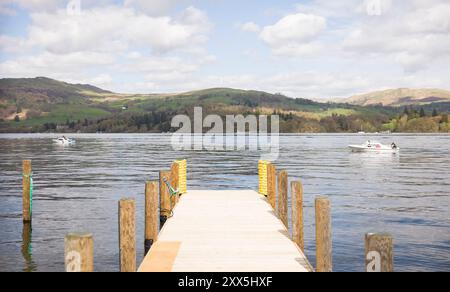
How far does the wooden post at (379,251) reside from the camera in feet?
28.6

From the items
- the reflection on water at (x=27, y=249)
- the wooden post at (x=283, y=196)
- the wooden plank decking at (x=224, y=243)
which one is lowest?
the reflection on water at (x=27, y=249)

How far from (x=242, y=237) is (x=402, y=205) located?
19188 millimetres

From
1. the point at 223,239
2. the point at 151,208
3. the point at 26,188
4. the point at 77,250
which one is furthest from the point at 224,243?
the point at 26,188

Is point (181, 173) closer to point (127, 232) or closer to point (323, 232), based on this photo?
point (127, 232)

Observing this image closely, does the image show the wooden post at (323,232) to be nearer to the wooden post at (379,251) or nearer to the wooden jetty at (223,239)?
the wooden jetty at (223,239)

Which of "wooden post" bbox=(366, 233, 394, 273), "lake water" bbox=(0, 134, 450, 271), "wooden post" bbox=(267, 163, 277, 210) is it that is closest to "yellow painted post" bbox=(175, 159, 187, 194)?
"lake water" bbox=(0, 134, 450, 271)

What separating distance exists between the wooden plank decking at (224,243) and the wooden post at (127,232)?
1.55ft

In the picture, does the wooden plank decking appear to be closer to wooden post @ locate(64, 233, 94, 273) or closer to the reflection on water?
wooden post @ locate(64, 233, 94, 273)

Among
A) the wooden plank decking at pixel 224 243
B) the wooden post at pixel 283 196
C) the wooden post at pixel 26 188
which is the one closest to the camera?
the wooden plank decking at pixel 224 243

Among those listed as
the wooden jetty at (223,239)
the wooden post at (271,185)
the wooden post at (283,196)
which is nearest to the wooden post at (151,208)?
the wooden jetty at (223,239)

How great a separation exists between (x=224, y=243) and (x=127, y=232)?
3.11m

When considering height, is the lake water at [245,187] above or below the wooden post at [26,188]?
below

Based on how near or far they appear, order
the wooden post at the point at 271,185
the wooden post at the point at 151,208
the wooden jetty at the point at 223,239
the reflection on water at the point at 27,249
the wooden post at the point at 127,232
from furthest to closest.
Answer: the wooden post at the point at 271,185
the reflection on water at the point at 27,249
the wooden post at the point at 151,208
the wooden post at the point at 127,232
the wooden jetty at the point at 223,239
